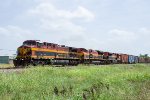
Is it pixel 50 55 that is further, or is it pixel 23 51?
pixel 50 55

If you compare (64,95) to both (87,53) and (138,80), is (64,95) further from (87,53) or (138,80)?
(87,53)

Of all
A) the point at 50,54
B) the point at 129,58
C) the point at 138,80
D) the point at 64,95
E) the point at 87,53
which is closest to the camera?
the point at 64,95

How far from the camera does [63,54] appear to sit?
160ft

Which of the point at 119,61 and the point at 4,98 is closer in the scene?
the point at 4,98

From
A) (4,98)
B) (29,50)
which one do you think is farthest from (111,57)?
(4,98)

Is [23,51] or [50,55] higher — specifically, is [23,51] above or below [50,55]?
above

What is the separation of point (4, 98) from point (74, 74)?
43.3 feet

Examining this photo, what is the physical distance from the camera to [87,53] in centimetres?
6016

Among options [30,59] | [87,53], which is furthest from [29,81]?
[87,53]

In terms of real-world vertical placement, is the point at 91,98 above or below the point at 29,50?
below

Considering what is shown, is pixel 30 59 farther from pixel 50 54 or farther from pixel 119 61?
pixel 119 61

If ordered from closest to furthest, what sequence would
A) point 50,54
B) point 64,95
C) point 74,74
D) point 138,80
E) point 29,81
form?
point 64,95, point 29,81, point 138,80, point 74,74, point 50,54

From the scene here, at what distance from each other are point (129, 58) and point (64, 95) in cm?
7972

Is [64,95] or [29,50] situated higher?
[29,50]
